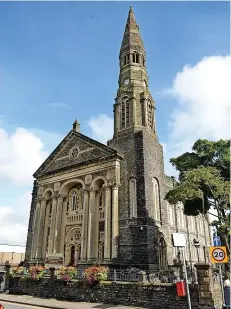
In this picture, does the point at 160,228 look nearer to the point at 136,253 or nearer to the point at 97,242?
the point at 136,253

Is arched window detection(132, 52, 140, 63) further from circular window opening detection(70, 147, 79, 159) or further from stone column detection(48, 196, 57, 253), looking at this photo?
stone column detection(48, 196, 57, 253)

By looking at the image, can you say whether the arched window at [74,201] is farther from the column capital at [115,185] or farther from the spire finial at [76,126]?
the spire finial at [76,126]

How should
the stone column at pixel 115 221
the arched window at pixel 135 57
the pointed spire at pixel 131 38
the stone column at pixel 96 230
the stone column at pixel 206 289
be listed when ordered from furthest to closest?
1. the pointed spire at pixel 131 38
2. the arched window at pixel 135 57
3. the stone column at pixel 96 230
4. the stone column at pixel 115 221
5. the stone column at pixel 206 289

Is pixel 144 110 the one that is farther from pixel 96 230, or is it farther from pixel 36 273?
pixel 36 273

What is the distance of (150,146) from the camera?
87.8ft

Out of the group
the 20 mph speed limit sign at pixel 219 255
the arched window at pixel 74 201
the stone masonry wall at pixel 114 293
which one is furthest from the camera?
the arched window at pixel 74 201

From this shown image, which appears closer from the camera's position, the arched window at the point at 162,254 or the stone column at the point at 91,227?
the arched window at the point at 162,254

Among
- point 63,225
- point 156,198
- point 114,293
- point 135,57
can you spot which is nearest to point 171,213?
point 156,198

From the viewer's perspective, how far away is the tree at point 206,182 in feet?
58.7

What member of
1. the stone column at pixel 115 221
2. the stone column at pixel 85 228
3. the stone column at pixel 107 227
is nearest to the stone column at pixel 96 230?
the stone column at pixel 85 228

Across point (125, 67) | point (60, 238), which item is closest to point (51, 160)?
point (60, 238)

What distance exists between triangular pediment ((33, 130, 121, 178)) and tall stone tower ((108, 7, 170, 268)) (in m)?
1.50

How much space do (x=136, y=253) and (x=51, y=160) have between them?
15433 mm

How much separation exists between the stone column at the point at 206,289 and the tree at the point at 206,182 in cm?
519
